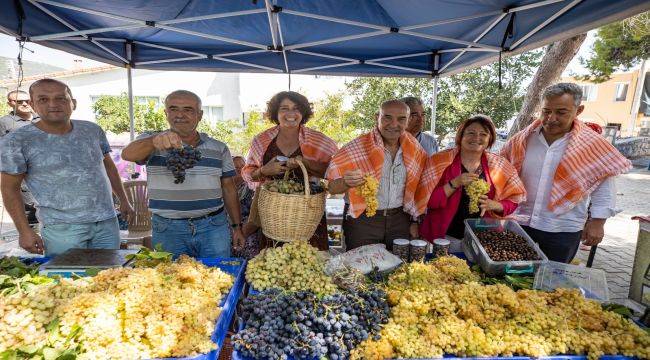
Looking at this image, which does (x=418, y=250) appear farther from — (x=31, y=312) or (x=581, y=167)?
(x=31, y=312)

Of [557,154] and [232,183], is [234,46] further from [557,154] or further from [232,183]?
[557,154]

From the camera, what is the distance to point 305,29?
386cm

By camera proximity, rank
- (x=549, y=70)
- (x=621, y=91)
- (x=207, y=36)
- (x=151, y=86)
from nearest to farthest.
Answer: (x=207, y=36)
(x=549, y=70)
(x=151, y=86)
(x=621, y=91)

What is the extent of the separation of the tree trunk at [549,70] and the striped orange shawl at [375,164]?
161 inches

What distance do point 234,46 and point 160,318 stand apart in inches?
153

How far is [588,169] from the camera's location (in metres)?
2.71

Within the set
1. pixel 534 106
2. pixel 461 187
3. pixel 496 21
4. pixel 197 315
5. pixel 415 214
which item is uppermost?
pixel 496 21

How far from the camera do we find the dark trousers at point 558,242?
9.48 ft

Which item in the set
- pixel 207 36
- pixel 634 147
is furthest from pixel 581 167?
pixel 634 147

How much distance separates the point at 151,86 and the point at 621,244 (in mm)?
20942

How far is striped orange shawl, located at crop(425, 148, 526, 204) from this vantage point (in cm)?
279

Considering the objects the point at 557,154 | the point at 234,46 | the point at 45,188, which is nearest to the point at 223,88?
the point at 234,46

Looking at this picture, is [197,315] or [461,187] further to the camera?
[461,187]

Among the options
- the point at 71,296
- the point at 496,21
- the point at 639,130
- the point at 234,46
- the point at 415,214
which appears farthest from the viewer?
the point at 639,130
